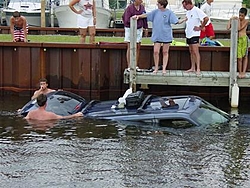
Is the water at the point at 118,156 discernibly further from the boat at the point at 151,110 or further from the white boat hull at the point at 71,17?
the white boat hull at the point at 71,17

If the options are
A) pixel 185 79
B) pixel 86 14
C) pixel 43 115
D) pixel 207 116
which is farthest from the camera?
pixel 86 14

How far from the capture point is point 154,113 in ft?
36.9

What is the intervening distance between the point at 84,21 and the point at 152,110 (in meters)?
5.96

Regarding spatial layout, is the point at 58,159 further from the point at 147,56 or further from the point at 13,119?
the point at 147,56

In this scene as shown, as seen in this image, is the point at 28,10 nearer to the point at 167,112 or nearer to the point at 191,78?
the point at 191,78

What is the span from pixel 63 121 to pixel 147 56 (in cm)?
499

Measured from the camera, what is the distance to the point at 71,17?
2927cm

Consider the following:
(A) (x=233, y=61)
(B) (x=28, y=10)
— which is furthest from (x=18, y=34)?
(B) (x=28, y=10)

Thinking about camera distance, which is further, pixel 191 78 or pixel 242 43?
pixel 242 43

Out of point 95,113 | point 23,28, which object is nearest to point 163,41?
point 95,113

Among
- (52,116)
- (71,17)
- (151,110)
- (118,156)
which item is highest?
(71,17)

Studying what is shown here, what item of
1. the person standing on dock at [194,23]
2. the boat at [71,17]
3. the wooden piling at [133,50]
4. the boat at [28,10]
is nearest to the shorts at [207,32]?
the person standing on dock at [194,23]

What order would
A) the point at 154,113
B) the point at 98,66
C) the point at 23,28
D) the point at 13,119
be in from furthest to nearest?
the point at 23,28 < the point at 98,66 < the point at 13,119 < the point at 154,113

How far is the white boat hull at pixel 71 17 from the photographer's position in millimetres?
29203
